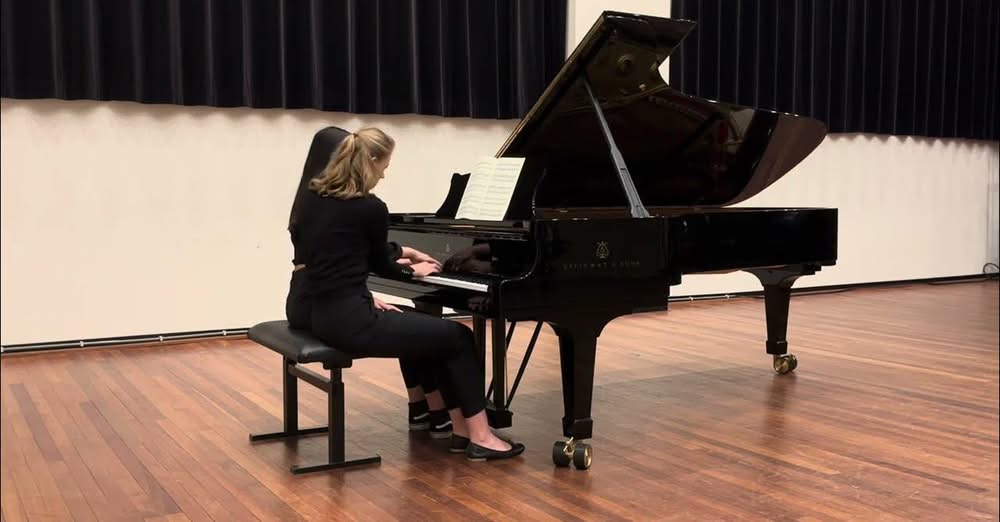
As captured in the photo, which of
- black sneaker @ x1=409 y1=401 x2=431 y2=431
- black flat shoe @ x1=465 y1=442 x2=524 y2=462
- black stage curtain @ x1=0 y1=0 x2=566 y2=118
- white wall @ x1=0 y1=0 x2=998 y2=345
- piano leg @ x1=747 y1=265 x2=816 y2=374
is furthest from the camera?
white wall @ x1=0 y1=0 x2=998 y2=345

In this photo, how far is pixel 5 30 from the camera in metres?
5.36

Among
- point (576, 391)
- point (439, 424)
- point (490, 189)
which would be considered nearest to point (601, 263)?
point (576, 391)

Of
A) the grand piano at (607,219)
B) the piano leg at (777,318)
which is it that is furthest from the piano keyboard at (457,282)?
the piano leg at (777,318)

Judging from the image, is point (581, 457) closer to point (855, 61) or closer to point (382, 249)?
point (382, 249)

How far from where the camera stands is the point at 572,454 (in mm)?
3303

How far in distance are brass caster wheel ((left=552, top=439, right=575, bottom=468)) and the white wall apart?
3.08 meters

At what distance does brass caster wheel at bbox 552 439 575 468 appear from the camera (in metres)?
3.30

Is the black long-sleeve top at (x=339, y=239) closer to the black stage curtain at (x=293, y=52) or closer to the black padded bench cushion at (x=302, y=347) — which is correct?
the black padded bench cushion at (x=302, y=347)

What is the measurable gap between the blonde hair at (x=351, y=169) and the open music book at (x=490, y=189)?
576 millimetres

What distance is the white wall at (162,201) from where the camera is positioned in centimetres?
561

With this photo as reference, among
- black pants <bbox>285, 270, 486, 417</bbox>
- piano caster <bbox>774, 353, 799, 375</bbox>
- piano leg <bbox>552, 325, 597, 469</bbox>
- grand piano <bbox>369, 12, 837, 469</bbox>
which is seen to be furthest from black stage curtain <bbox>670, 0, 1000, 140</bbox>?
black pants <bbox>285, 270, 486, 417</bbox>

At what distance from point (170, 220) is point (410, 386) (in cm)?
278

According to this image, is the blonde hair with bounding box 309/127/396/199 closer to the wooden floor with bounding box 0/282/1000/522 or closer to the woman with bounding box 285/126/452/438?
the woman with bounding box 285/126/452/438

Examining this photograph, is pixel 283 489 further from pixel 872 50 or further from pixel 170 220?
pixel 872 50
